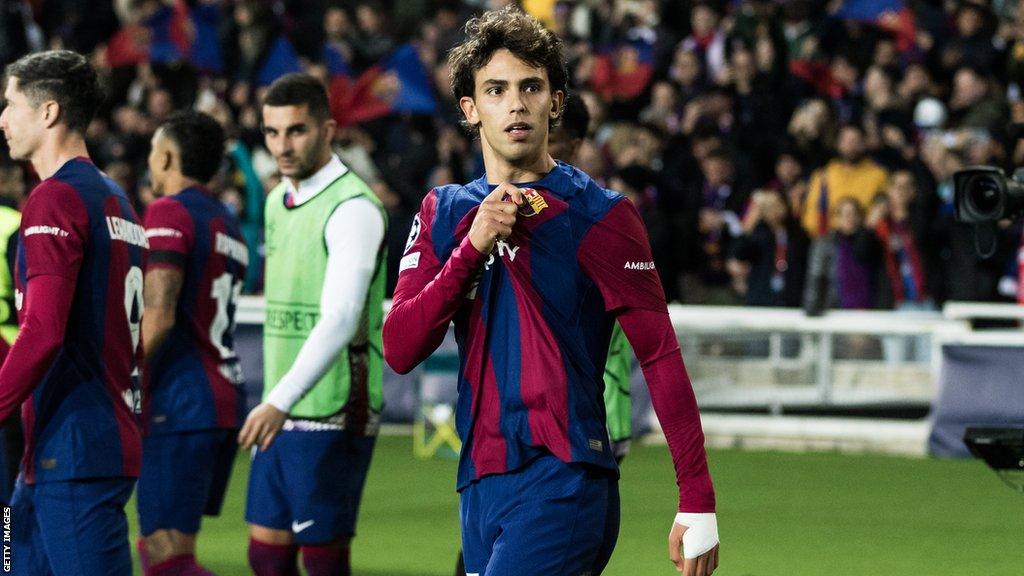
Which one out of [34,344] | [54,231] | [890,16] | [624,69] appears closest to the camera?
[34,344]

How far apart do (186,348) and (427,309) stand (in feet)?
9.82

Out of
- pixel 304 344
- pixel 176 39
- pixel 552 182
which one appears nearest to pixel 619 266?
pixel 552 182

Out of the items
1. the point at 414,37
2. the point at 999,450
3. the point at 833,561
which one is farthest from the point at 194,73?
the point at 999,450

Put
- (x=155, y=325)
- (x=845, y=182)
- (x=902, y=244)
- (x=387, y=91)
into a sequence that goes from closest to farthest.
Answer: (x=155, y=325) → (x=902, y=244) → (x=845, y=182) → (x=387, y=91)

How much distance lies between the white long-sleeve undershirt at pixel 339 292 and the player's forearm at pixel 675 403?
1.97 m

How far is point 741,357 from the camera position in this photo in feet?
46.0

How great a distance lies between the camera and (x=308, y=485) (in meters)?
6.73

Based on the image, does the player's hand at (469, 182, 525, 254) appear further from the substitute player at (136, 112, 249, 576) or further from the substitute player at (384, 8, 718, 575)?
the substitute player at (136, 112, 249, 576)

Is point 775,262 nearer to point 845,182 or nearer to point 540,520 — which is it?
point 845,182

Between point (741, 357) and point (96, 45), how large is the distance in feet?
35.8

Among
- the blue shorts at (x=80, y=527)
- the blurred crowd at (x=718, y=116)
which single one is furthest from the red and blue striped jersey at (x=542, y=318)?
the blurred crowd at (x=718, y=116)

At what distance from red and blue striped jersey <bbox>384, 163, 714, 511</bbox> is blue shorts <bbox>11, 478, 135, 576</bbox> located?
1.51 metres

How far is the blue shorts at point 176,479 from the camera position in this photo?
268 inches

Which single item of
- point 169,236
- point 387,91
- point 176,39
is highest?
point 176,39
